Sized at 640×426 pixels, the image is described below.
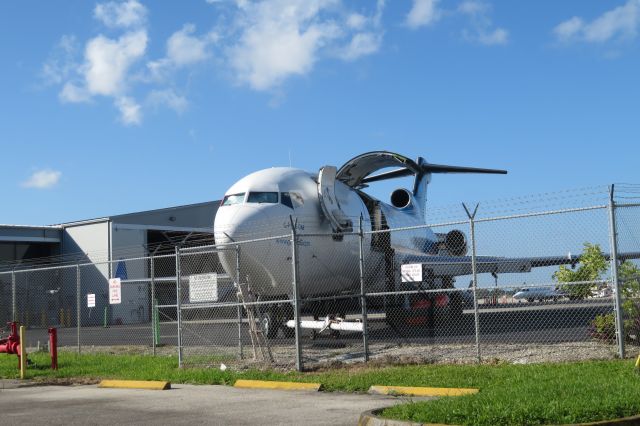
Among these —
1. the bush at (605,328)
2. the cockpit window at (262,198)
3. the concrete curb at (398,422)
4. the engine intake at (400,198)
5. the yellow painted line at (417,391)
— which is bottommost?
the yellow painted line at (417,391)

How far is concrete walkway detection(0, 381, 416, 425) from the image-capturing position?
8734mm

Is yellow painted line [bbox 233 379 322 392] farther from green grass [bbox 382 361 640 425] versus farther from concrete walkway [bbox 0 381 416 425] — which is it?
green grass [bbox 382 361 640 425]

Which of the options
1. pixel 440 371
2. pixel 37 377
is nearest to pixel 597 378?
pixel 440 371

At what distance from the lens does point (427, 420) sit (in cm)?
707

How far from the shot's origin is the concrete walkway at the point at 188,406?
8.73 metres

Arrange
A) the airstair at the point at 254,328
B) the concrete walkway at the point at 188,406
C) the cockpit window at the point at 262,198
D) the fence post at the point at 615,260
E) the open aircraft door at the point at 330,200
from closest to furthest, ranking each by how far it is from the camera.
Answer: the concrete walkway at the point at 188,406 → the fence post at the point at 615,260 → the airstair at the point at 254,328 → the cockpit window at the point at 262,198 → the open aircraft door at the point at 330,200

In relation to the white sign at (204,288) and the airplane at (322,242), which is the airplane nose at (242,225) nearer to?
the airplane at (322,242)

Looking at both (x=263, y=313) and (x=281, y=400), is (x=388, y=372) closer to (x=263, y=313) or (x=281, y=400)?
(x=281, y=400)

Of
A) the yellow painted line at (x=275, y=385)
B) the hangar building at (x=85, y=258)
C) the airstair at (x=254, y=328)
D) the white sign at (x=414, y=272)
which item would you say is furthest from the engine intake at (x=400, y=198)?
the yellow painted line at (x=275, y=385)

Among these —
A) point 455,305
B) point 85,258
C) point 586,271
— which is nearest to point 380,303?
point 455,305

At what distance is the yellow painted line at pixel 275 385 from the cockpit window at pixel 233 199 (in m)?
6.94

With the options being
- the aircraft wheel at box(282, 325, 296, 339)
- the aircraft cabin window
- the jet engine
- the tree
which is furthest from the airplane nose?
the jet engine

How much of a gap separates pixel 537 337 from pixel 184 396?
315 inches

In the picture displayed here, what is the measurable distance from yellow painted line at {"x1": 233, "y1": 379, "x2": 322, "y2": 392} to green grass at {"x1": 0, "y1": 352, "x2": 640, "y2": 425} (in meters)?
0.23
